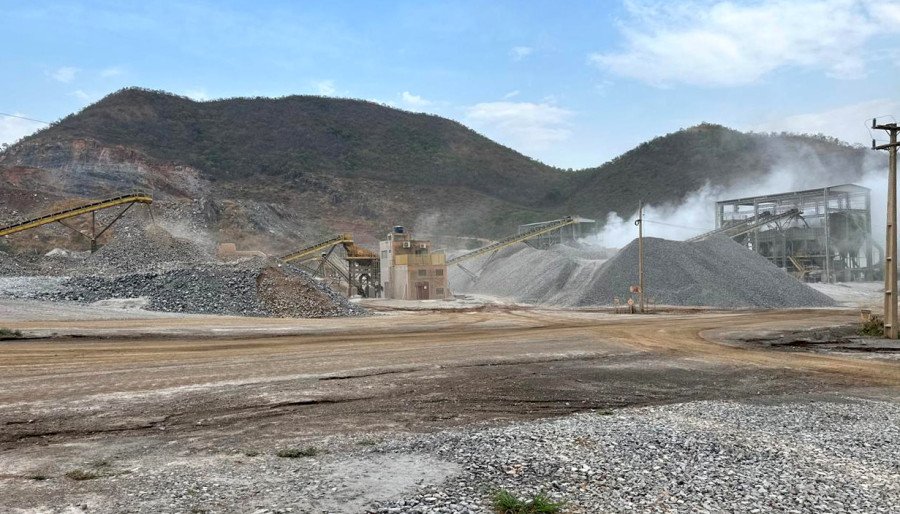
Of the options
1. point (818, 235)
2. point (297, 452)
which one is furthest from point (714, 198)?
point (297, 452)

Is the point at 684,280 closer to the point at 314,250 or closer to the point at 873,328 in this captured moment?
the point at 873,328

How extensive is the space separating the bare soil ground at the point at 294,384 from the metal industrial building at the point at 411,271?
25.3 meters

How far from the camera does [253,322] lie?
25.5 meters

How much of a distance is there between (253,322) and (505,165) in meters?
120

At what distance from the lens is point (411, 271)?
159 ft

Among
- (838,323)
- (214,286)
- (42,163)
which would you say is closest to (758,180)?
(838,323)

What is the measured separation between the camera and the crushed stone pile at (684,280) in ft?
130

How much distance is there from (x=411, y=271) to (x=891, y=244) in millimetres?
32960

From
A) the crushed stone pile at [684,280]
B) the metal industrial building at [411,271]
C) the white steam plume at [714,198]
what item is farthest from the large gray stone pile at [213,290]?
the white steam plume at [714,198]

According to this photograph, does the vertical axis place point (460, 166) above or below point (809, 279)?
above

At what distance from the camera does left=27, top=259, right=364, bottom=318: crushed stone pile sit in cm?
2914

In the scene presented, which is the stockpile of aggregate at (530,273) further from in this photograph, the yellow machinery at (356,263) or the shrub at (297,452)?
the shrub at (297,452)

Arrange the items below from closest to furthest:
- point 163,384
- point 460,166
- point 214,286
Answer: point 163,384 < point 214,286 < point 460,166

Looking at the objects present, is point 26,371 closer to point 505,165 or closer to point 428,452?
point 428,452
